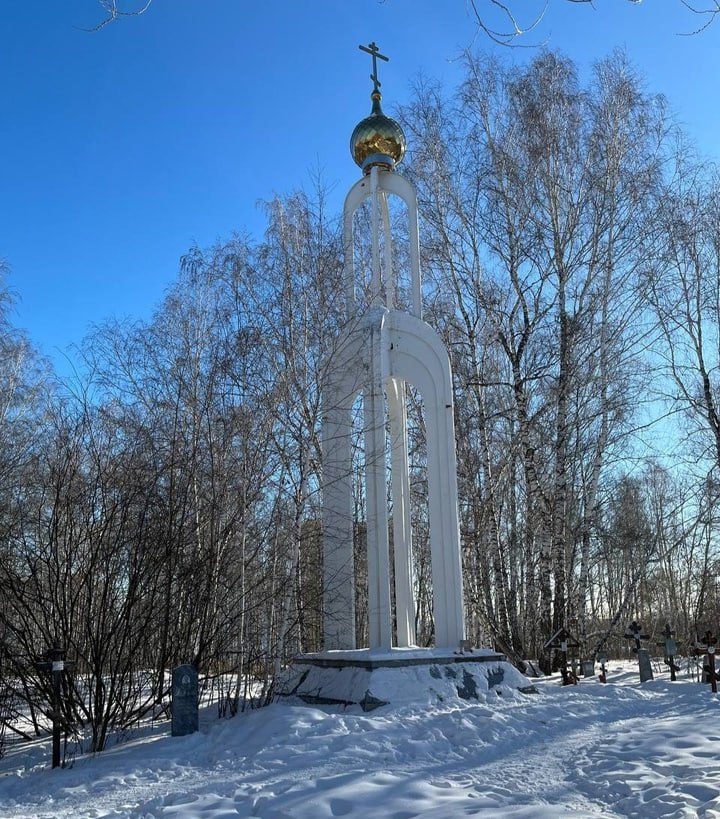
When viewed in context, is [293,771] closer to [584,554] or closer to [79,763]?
[79,763]

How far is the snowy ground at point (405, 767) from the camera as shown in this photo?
3.82 m

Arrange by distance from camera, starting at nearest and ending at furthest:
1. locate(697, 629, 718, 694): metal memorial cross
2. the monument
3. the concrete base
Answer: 1. the concrete base
2. the monument
3. locate(697, 629, 718, 694): metal memorial cross

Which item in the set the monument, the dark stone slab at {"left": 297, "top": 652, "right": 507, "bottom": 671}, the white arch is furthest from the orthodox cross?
the dark stone slab at {"left": 297, "top": 652, "right": 507, "bottom": 671}

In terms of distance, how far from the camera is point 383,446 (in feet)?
26.1

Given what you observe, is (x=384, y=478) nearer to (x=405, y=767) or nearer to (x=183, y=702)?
(x=183, y=702)

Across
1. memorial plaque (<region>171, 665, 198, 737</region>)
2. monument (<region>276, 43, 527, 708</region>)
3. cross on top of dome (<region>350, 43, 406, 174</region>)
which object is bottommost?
memorial plaque (<region>171, 665, 198, 737</region>)

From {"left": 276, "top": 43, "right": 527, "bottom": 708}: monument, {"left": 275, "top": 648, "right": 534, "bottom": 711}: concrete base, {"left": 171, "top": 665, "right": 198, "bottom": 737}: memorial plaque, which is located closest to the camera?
{"left": 171, "top": 665, "right": 198, "bottom": 737}: memorial plaque

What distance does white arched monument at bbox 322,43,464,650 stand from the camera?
26.2 ft

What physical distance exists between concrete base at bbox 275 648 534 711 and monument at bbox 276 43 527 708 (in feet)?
0.05

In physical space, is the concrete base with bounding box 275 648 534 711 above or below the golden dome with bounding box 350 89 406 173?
below

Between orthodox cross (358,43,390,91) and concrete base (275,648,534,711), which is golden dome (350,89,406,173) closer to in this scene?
orthodox cross (358,43,390,91)

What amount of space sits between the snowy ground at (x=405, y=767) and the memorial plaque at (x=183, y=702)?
7.6 inches

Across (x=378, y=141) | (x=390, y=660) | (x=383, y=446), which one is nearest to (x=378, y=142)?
(x=378, y=141)

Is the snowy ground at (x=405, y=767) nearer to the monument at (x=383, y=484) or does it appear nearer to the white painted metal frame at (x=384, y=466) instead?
the monument at (x=383, y=484)
